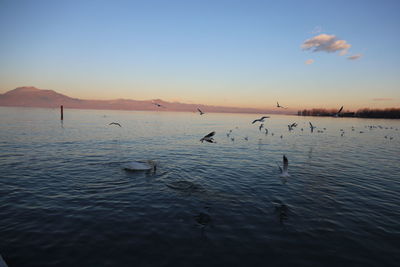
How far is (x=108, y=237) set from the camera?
8359 millimetres

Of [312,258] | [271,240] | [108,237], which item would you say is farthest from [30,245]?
[312,258]

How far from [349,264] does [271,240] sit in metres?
2.57

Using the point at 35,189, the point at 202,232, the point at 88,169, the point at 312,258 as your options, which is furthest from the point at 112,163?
the point at 312,258

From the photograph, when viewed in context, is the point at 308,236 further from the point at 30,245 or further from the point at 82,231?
the point at 30,245

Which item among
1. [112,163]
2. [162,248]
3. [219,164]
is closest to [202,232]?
[162,248]

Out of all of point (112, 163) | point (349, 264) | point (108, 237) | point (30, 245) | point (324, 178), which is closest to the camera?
point (349, 264)

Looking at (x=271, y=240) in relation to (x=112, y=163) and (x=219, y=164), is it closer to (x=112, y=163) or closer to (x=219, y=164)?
(x=219, y=164)

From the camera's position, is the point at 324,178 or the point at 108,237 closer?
the point at 108,237

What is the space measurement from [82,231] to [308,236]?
9306mm

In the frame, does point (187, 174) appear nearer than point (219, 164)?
Yes

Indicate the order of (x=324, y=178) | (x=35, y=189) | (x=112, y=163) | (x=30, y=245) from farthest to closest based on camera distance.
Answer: (x=112, y=163)
(x=324, y=178)
(x=35, y=189)
(x=30, y=245)

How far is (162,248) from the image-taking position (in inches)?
308

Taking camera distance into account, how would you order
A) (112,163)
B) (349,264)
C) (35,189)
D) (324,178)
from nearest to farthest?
(349,264), (35,189), (324,178), (112,163)

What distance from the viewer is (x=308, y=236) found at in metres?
8.77
